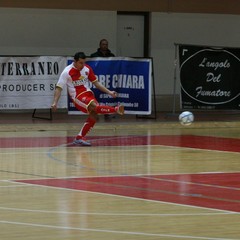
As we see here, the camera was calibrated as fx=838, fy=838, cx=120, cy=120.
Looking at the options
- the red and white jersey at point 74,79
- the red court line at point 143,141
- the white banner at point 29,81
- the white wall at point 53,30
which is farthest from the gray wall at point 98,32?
the red and white jersey at point 74,79

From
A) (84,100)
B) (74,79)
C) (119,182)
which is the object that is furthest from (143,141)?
(119,182)

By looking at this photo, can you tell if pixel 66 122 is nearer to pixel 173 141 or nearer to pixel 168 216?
pixel 173 141

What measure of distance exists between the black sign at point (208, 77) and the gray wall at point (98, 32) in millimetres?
2993

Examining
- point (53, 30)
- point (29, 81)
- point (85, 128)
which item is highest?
point (53, 30)

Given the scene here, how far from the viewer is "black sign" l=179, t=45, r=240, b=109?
23.5m

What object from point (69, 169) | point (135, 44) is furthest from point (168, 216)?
point (135, 44)

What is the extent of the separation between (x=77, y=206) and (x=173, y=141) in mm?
8555

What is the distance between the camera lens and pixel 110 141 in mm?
18656

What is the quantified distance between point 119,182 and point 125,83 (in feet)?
34.2

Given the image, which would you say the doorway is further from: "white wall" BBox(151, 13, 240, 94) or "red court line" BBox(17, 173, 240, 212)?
"red court line" BBox(17, 173, 240, 212)

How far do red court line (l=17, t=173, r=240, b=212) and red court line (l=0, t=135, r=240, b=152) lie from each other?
14.3 feet

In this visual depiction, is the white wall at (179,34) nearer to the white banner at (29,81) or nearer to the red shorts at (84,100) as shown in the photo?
the white banner at (29,81)

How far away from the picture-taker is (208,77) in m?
23.6

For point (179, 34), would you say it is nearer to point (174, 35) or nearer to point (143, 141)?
point (174, 35)
